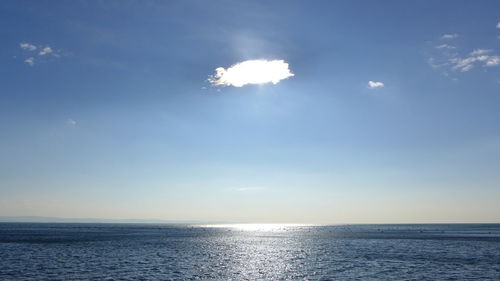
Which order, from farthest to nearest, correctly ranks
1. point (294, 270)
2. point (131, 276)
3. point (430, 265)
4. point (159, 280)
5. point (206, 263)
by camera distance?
point (206, 263) → point (430, 265) → point (294, 270) → point (131, 276) → point (159, 280)

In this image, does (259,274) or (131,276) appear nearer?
(131,276)

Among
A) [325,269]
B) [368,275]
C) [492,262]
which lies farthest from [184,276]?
[492,262]

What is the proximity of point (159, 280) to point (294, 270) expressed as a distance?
57.5 ft

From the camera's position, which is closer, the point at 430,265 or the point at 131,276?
the point at 131,276

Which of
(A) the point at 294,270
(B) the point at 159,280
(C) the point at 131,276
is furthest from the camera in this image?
(A) the point at 294,270

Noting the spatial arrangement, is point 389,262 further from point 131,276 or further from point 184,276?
point 131,276

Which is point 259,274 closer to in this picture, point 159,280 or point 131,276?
point 159,280

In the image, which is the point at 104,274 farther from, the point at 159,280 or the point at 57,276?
the point at 159,280

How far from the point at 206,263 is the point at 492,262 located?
41112mm

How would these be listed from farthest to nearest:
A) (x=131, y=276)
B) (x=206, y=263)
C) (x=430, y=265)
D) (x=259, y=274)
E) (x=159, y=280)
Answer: (x=206, y=263) < (x=430, y=265) < (x=259, y=274) < (x=131, y=276) < (x=159, y=280)

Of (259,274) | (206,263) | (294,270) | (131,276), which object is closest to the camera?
(131,276)

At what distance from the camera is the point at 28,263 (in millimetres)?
51688

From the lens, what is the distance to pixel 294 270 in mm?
47625

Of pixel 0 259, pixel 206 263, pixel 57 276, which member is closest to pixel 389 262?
pixel 206 263
